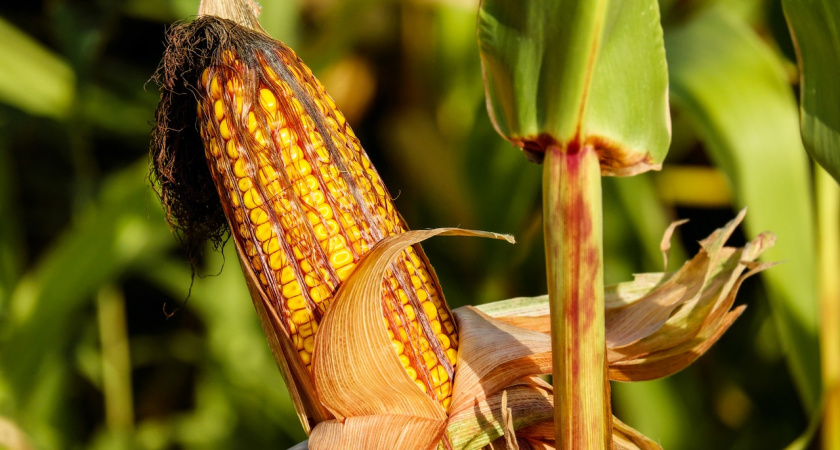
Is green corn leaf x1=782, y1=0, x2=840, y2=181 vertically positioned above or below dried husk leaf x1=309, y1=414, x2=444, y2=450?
above

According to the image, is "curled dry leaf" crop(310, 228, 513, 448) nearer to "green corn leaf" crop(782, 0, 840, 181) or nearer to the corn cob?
the corn cob

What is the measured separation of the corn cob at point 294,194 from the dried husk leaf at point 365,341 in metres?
0.02

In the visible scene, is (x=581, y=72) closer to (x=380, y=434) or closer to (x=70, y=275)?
(x=380, y=434)

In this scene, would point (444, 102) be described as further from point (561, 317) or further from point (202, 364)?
point (561, 317)

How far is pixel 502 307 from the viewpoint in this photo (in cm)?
60

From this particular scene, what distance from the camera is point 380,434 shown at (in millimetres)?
489

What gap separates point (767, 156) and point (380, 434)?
0.65 m

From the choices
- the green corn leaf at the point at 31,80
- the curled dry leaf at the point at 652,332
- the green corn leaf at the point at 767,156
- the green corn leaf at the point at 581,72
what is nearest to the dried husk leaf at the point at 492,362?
the curled dry leaf at the point at 652,332

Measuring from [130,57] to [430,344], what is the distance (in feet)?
6.01

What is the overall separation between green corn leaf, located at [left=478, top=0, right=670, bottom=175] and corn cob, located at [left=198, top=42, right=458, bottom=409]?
0.46 ft

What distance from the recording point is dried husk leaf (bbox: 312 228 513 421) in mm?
482

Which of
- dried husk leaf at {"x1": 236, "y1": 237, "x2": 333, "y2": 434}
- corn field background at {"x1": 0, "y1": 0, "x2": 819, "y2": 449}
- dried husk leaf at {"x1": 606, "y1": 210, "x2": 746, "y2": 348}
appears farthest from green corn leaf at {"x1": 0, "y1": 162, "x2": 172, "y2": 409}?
dried husk leaf at {"x1": 606, "y1": 210, "x2": 746, "y2": 348}

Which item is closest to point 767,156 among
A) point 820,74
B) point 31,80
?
point 820,74

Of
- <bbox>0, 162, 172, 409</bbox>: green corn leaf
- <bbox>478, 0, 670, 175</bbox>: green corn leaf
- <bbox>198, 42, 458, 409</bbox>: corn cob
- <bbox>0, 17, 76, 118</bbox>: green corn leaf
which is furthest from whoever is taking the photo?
<bbox>0, 17, 76, 118</bbox>: green corn leaf
